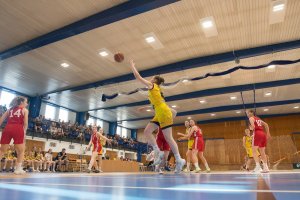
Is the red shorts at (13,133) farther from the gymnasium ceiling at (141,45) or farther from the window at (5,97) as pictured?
the window at (5,97)

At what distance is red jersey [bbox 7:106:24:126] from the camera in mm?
5129

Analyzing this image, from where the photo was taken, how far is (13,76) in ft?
47.3

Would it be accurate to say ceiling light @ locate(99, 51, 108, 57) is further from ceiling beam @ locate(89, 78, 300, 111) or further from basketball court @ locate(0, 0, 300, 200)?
ceiling beam @ locate(89, 78, 300, 111)

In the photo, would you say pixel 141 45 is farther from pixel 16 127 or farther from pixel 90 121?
pixel 90 121

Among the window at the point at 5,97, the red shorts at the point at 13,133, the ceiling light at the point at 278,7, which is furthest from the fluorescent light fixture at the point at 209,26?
the window at the point at 5,97

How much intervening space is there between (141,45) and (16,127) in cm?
707

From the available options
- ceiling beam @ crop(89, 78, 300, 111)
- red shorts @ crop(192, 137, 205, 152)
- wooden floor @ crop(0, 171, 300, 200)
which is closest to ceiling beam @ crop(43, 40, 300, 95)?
ceiling beam @ crop(89, 78, 300, 111)

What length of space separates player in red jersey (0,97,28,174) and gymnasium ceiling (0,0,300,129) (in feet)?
8.95

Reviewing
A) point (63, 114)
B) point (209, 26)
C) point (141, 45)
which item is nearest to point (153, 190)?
point (209, 26)

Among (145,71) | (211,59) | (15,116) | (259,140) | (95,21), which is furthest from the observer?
(145,71)

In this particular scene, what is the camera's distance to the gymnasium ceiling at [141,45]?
28.0ft

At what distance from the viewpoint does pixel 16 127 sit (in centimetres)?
510

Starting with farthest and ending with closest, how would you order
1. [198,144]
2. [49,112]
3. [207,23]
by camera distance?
[49,112]
[207,23]
[198,144]

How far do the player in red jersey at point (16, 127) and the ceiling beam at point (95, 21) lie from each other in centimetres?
460
